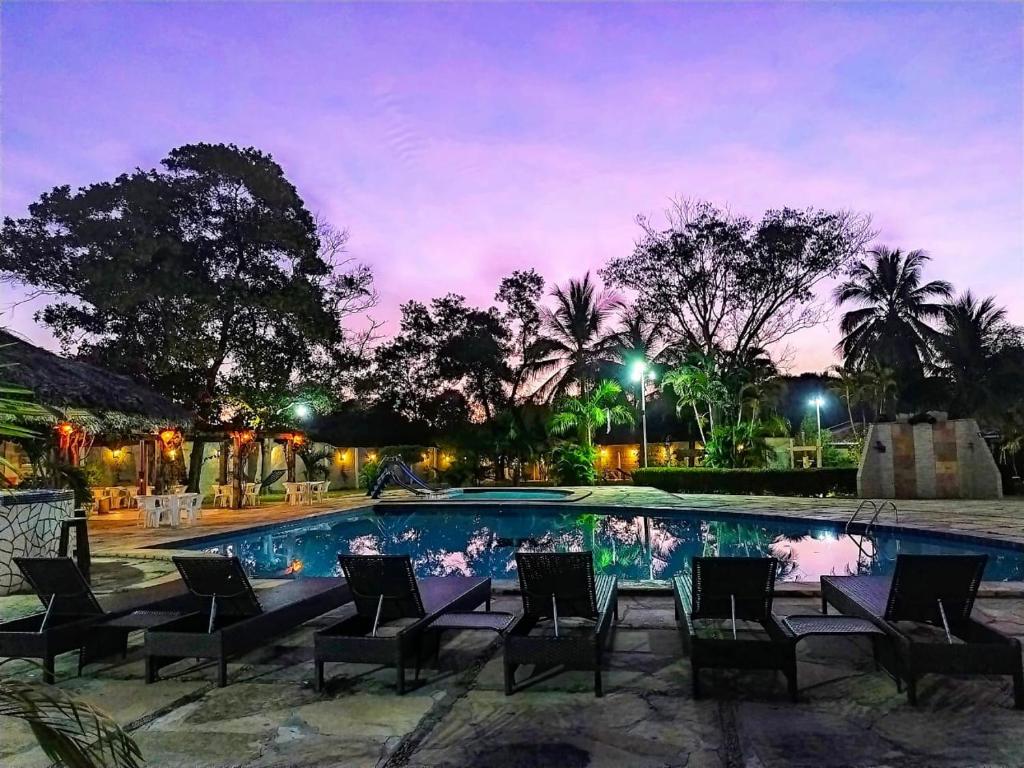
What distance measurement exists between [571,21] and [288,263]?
12.5 m

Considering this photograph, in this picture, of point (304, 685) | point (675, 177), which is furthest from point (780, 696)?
point (675, 177)

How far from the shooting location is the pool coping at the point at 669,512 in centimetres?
616

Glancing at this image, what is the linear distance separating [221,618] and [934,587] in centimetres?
461

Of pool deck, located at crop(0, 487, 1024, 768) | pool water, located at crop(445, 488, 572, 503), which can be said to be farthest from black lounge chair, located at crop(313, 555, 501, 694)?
pool water, located at crop(445, 488, 572, 503)

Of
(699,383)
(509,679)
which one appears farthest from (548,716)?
(699,383)

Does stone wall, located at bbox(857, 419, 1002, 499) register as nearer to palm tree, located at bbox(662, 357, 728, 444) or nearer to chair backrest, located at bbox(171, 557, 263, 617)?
palm tree, located at bbox(662, 357, 728, 444)

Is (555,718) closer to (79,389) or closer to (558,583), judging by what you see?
(558,583)

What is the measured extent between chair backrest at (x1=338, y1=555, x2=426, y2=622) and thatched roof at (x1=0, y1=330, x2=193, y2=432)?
510 cm

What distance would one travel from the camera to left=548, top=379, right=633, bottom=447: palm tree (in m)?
23.8

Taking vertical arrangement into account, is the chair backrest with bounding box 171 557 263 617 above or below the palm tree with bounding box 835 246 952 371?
below

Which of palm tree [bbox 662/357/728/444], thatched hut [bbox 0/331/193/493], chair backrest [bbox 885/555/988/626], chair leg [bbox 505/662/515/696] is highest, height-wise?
palm tree [bbox 662/357/728/444]

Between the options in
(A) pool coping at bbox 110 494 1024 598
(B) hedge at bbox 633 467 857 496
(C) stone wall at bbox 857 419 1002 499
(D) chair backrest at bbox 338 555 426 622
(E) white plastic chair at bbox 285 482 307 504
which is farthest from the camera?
(B) hedge at bbox 633 467 857 496

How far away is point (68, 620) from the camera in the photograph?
15.1ft

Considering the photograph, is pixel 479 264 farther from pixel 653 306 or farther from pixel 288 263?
pixel 288 263
